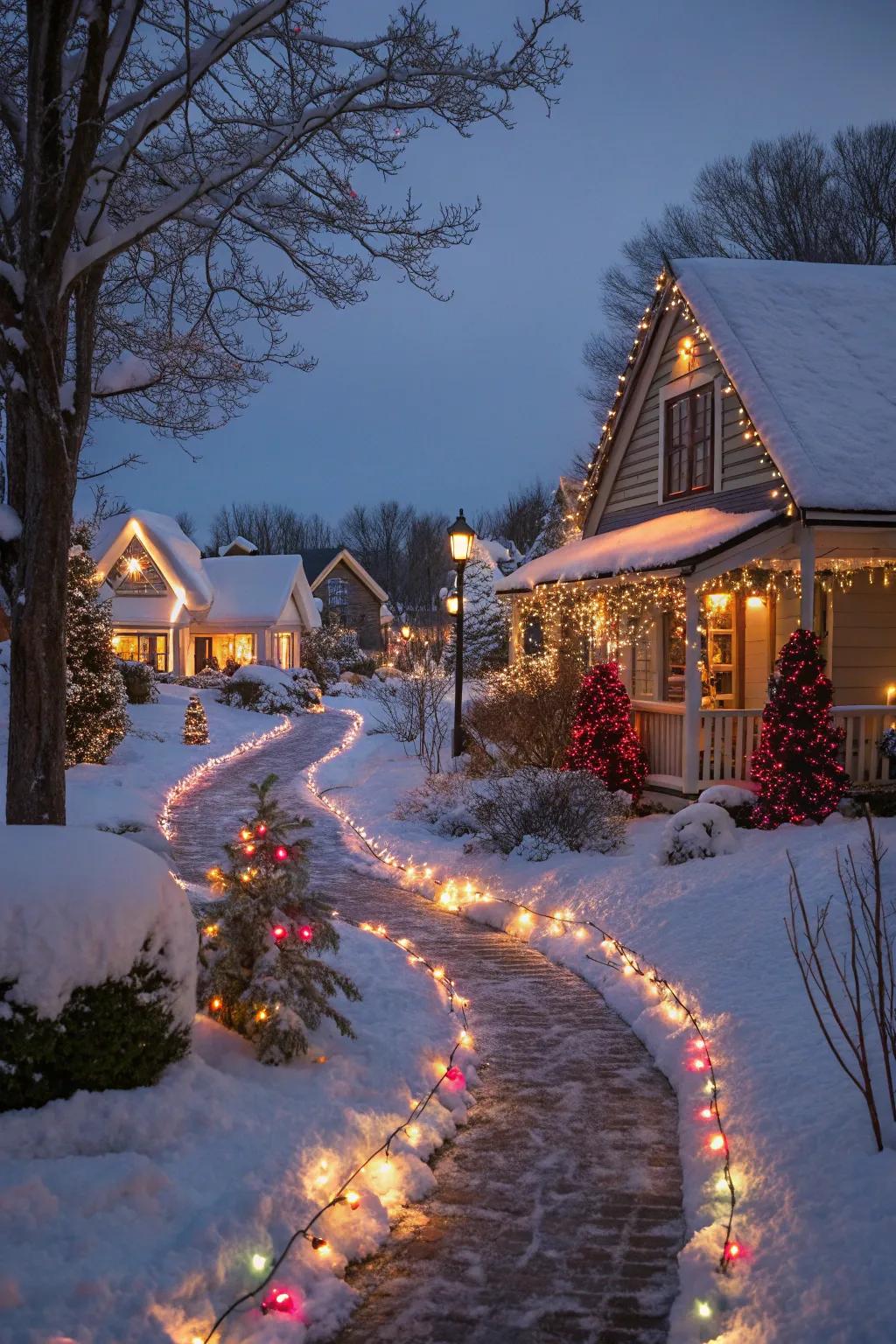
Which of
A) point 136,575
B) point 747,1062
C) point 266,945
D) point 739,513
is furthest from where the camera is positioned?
point 136,575

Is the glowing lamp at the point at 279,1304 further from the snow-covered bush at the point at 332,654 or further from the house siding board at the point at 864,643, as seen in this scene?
the snow-covered bush at the point at 332,654

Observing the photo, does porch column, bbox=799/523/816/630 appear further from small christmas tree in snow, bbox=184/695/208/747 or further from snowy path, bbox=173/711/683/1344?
small christmas tree in snow, bbox=184/695/208/747

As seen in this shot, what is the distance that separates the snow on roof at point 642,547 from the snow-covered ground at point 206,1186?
23.7ft

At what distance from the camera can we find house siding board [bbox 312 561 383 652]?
51375 millimetres

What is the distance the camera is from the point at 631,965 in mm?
7699

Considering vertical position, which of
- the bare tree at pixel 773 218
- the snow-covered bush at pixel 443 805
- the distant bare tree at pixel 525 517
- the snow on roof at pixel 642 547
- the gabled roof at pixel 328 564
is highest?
the bare tree at pixel 773 218

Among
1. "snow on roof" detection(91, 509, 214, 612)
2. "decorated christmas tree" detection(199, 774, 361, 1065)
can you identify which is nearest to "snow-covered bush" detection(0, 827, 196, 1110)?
"decorated christmas tree" detection(199, 774, 361, 1065)

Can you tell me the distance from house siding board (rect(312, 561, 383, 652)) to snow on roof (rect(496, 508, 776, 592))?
34.5 m

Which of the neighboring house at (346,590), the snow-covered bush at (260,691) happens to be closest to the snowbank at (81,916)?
the snow-covered bush at (260,691)

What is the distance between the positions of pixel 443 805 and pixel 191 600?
943 inches

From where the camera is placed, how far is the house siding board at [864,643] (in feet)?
43.9

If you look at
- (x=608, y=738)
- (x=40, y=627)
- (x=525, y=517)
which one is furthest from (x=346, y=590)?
(x=40, y=627)

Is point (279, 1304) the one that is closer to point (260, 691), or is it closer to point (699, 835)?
point (699, 835)

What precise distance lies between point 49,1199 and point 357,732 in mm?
22681
